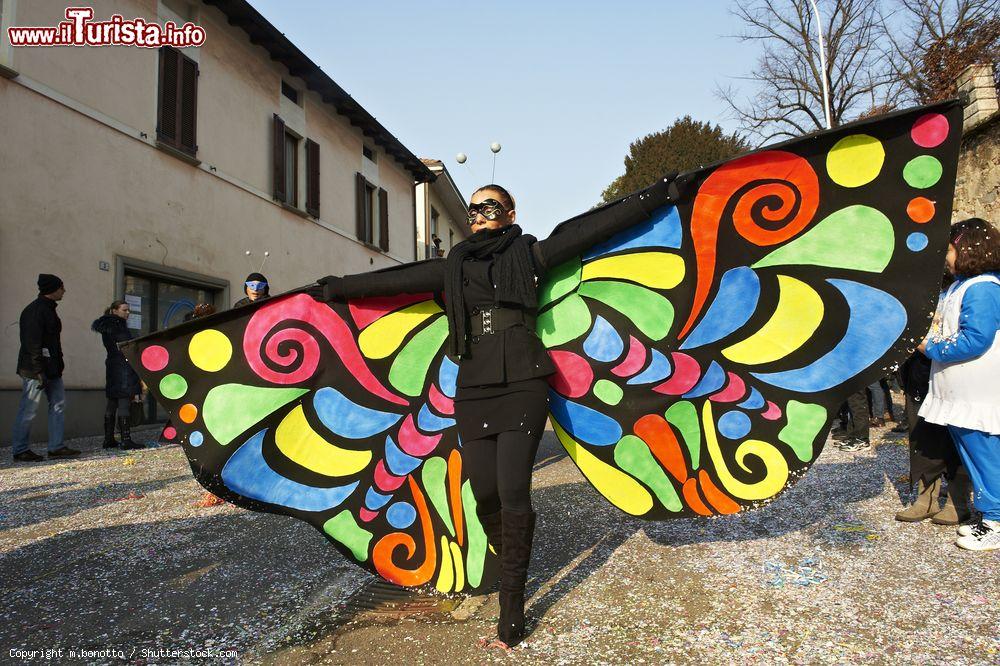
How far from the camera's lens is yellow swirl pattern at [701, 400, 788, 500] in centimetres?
268

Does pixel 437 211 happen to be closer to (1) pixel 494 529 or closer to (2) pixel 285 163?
(2) pixel 285 163

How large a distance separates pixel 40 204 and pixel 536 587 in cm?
911

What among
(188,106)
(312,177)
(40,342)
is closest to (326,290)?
(40,342)

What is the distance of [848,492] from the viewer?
466 centimetres

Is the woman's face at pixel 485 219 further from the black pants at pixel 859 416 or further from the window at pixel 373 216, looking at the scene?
the window at pixel 373 216

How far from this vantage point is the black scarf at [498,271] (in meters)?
2.63

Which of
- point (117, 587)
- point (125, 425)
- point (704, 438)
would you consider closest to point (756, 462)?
point (704, 438)

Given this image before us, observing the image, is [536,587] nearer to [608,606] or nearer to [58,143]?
[608,606]

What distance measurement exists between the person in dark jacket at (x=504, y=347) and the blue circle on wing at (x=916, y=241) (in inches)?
41.7

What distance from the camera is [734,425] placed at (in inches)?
111

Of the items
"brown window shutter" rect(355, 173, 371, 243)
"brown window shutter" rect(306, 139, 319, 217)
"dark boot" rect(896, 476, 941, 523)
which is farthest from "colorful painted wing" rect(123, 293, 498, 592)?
"brown window shutter" rect(355, 173, 371, 243)

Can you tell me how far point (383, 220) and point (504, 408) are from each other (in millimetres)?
17161

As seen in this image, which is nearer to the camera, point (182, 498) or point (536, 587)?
point (536, 587)

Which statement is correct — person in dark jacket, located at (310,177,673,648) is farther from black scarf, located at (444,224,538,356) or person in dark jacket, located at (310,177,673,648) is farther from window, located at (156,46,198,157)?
window, located at (156,46,198,157)
